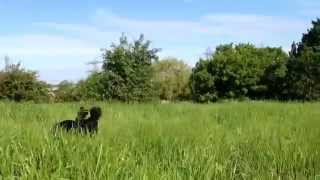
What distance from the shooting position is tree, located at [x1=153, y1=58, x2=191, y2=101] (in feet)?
196

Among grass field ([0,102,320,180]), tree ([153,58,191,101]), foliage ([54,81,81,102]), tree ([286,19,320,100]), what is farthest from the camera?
tree ([153,58,191,101])

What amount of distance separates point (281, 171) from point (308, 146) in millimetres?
1148

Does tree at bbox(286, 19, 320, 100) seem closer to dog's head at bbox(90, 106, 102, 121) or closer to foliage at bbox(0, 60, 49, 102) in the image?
foliage at bbox(0, 60, 49, 102)

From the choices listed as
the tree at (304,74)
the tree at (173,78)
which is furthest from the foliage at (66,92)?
the tree at (173,78)

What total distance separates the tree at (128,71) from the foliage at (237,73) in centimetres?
1394

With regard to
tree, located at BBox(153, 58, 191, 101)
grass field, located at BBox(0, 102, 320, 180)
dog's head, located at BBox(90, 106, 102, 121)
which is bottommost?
grass field, located at BBox(0, 102, 320, 180)

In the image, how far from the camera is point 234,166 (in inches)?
281

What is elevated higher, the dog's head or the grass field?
the dog's head

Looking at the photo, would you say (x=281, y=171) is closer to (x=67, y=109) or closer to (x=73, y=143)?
(x=73, y=143)

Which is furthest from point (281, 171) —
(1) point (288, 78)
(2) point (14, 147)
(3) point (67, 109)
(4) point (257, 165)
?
(1) point (288, 78)

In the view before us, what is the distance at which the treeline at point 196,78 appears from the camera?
34000 mm

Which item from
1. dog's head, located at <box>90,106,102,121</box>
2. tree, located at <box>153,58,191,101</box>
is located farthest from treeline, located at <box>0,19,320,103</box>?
dog's head, located at <box>90,106,102,121</box>

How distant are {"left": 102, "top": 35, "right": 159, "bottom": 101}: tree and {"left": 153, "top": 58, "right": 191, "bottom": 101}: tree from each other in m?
22.0

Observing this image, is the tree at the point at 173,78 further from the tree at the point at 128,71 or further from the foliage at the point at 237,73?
the tree at the point at 128,71
